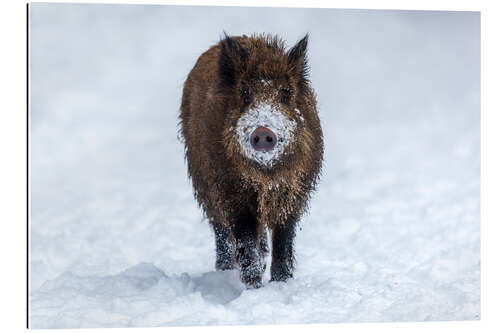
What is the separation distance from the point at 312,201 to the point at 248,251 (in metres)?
0.87

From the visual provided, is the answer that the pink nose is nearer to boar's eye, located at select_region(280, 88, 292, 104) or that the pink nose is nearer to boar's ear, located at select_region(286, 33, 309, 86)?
boar's eye, located at select_region(280, 88, 292, 104)

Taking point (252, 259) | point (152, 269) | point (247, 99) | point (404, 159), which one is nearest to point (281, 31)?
point (247, 99)

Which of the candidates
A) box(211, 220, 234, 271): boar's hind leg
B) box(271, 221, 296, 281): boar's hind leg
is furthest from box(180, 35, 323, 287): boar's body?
box(211, 220, 234, 271): boar's hind leg

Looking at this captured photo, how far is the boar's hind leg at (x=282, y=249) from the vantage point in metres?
4.96

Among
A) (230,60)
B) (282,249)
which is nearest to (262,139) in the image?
(230,60)

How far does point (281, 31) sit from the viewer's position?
5.17 meters

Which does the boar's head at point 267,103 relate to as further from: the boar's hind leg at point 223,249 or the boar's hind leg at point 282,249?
the boar's hind leg at point 223,249

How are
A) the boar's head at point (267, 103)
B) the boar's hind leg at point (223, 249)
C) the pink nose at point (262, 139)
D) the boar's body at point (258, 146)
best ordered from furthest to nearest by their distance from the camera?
1. the boar's hind leg at point (223, 249)
2. the boar's body at point (258, 146)
3. the boar's head at point (267, 103)
4. the pink nose at point (262, 139)

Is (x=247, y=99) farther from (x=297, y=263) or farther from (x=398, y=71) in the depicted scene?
(x=398, y=71)

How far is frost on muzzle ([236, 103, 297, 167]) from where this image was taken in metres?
4.26
